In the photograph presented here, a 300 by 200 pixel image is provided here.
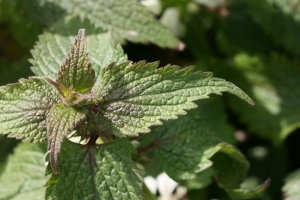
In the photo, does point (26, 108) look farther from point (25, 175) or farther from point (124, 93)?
point (25, 175)

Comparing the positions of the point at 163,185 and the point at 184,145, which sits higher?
the point at 184,145

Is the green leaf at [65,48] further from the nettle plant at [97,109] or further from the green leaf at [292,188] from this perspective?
the green leaf at [292,188]

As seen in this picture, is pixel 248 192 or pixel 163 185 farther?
pixel 163 185

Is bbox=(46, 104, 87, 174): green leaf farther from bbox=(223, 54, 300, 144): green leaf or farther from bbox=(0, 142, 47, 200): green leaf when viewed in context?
bbox=(223, 54, 300, 144): green leaf

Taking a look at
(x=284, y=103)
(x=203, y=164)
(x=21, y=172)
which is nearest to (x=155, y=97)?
(x=203, y=164)

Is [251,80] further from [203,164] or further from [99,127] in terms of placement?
[99,127]

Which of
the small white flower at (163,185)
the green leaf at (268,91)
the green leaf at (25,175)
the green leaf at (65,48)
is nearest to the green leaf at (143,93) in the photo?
the green leaf at (65,48)

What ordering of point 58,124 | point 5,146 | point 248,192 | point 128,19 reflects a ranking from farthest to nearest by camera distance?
point 5,146, point 128,19, point 248,192, point 58,124

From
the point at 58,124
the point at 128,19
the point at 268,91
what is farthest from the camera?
the point at 268,91

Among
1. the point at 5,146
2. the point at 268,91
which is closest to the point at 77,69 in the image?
the point at 5,146
